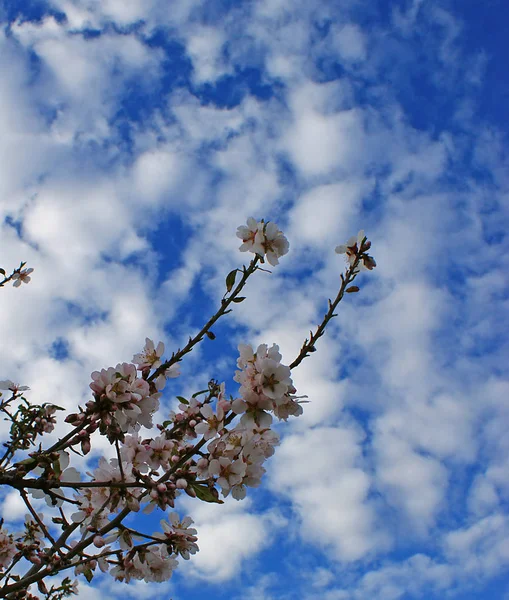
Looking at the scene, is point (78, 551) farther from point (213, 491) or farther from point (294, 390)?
point (294, 390)

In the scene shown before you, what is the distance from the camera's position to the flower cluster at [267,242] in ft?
9.52

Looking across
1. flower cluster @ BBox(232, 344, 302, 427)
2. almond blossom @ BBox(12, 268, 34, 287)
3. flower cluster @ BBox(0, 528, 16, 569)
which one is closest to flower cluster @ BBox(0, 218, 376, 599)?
flower cluster @ BBox(232, 344, 302, 427)

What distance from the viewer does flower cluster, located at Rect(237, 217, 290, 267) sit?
9.52ft

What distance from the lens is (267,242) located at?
9.61 ft

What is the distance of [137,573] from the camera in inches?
117

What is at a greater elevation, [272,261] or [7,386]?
[7,386]

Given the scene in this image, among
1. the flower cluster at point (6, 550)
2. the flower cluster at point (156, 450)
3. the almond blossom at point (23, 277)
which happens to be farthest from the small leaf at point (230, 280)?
the almond blossom at point (23, 277)

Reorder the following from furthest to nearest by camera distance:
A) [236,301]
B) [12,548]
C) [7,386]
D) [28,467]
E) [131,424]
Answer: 1. [7,386]
2. [12,548]
3. [236,301]
4. [131,424]
5. [28,467]

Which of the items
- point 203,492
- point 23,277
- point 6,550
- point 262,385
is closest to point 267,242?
point 262,385

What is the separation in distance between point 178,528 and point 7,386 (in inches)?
94.2

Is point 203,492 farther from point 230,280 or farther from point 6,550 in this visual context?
point 6,550

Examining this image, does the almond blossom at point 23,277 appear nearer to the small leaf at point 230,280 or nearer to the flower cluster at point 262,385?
the small leaf at point 230,280

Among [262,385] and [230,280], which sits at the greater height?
[230,280]

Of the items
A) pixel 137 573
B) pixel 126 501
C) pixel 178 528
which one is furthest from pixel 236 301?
pixel 137 573
